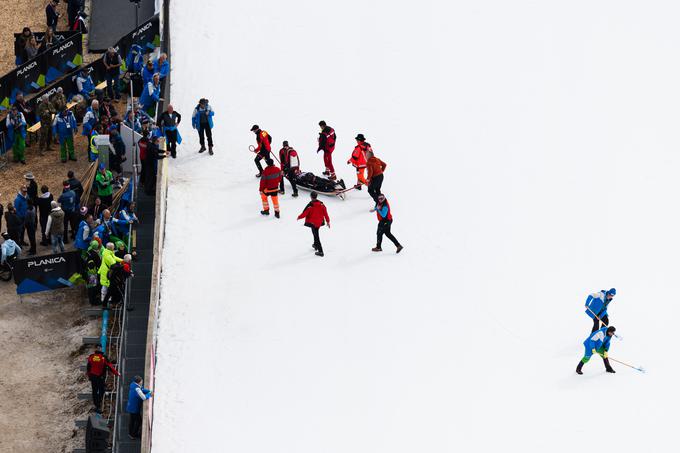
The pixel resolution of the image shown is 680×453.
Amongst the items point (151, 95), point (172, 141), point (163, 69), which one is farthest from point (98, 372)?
point (163, 69)

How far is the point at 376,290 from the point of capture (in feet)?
77.2

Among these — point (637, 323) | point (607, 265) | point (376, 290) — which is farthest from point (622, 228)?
point (376, 290)

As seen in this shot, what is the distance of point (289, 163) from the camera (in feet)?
85.6

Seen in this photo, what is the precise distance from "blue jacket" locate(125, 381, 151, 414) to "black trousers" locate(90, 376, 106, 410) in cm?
159

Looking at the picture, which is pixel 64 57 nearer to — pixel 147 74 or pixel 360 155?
pixel 147 74

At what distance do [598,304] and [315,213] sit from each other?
473cm

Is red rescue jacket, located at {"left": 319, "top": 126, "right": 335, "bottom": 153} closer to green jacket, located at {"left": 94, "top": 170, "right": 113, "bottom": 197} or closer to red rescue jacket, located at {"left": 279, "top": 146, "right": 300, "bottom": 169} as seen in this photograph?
red rescue jacket, located at {"left": 279, "top": 146, "right": 300, "bottom": 169}

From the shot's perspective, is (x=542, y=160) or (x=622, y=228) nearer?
(x=622, y=228)

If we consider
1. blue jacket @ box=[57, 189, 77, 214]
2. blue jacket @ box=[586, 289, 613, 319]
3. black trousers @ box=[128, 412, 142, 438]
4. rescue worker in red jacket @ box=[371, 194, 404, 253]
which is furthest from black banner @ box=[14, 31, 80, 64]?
blue jacket @ box=[586, 289, 613, 319]

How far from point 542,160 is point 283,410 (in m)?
10.4

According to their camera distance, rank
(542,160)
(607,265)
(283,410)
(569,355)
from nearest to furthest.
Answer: (283,410), (569,355), (607,265), (542,160)

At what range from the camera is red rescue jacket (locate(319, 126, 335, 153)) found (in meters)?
26.5

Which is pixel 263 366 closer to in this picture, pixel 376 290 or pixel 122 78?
pixel 376 290

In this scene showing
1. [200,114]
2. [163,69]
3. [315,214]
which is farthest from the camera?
[163,69]
